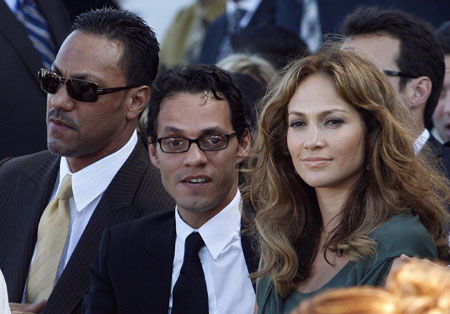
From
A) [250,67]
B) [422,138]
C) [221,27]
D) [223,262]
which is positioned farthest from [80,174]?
[221,27]

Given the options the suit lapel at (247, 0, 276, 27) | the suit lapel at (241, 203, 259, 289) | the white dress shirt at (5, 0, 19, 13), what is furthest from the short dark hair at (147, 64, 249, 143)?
the suit lapel at (247, 0, 276, 27)

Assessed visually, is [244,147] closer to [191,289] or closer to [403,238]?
[191,289]

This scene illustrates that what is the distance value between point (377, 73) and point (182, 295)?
1.06m

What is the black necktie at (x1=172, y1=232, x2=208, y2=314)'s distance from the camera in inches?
125

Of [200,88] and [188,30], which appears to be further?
[188,30]

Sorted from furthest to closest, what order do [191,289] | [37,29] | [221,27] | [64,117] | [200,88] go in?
[221,27] → [37,29] → [64,117] → [200,88] → [191,289]

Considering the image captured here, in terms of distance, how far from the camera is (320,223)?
304 cm

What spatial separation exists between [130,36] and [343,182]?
55.8 inches

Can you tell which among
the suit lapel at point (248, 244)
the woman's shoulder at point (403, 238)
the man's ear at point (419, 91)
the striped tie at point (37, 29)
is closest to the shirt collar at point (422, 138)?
the man's ear at point (419, 91)

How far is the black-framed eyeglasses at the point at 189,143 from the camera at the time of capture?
3434 mm

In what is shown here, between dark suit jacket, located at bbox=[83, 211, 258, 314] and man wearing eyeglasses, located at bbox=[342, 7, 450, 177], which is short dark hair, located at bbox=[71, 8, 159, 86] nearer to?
dark suit jacket, located at bbox=[83, 211, 258, 314]

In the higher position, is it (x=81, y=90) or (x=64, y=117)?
(x=81, y=90)

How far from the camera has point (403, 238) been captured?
2.63 m

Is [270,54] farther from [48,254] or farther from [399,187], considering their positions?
[399,187]
